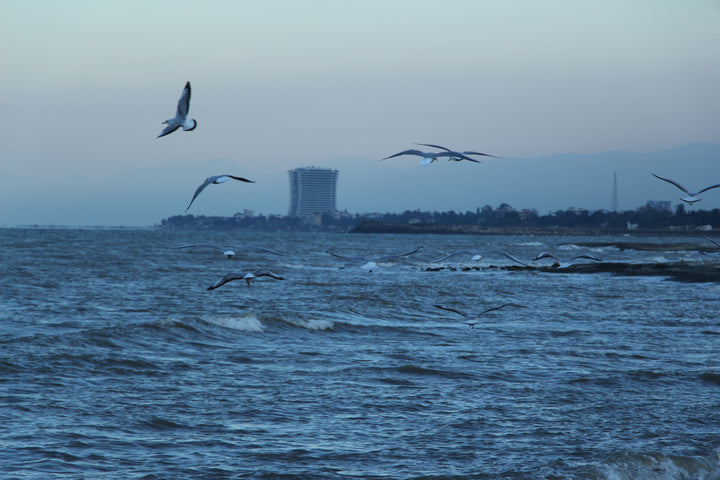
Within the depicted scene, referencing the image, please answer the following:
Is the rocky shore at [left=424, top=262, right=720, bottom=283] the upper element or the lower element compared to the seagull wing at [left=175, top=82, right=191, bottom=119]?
lower

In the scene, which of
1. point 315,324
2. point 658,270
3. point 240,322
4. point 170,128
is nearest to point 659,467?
point 170,128

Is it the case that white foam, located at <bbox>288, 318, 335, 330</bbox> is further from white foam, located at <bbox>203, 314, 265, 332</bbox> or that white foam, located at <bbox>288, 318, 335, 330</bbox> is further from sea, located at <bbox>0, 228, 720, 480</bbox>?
white foam, located at <bbox>203, 314, 265, 332</bbox>

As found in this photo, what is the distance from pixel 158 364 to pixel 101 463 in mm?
6618

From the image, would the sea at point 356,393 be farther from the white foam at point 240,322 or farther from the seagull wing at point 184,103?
the seagull wing at point 184,103

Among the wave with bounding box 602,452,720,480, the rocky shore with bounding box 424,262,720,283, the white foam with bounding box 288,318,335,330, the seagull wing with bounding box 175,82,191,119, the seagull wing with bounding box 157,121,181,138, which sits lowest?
the wave with bounding box 602,452,720,480

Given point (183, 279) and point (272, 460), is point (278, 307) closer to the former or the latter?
point (183, 279)

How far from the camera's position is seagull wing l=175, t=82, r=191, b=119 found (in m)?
10.3

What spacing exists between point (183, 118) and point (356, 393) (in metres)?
5.42

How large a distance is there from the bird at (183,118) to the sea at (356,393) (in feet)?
13.4

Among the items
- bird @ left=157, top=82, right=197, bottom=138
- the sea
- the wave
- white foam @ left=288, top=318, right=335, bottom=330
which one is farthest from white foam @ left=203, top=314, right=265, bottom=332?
the wave

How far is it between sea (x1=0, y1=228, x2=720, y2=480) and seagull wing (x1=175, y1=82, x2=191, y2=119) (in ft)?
14.0

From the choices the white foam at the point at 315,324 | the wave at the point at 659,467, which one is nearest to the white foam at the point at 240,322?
the white foam at the point at 315,324

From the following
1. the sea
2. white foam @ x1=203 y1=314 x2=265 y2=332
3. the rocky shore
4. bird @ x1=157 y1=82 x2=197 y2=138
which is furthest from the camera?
the rocky shore

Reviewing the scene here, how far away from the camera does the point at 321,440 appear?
1068 cm
